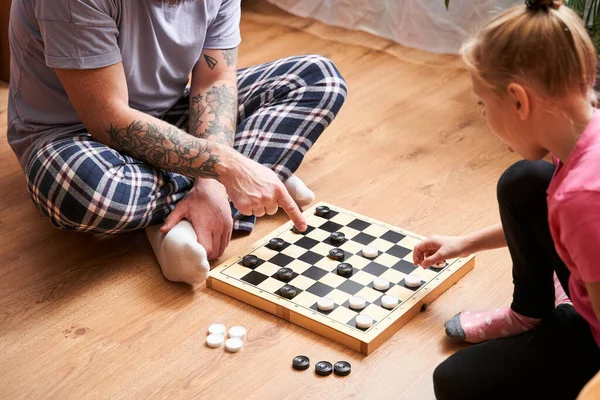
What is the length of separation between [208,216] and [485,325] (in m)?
0.58

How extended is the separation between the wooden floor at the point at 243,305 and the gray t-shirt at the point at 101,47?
269 mm

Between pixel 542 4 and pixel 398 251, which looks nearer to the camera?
pixel 542 4

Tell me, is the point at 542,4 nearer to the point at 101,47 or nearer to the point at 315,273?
the point at 315,273

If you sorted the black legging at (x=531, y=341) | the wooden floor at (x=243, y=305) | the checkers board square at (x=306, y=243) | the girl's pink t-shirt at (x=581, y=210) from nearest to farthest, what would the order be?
1. the girl's pink t-shirt at (x=581, y=210)
2. the black legging at (x=531, y=341)
3. the wooden floor at (x=243, y=305)
4. the checkers board square at (x=306, y=243)

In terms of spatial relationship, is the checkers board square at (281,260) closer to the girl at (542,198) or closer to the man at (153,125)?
the man at (153,125)

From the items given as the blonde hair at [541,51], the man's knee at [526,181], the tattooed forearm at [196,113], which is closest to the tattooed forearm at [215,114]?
the tattooed forearm at [196,113]

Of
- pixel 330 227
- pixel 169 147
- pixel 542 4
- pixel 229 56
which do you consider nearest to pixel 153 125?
pixel 169 147

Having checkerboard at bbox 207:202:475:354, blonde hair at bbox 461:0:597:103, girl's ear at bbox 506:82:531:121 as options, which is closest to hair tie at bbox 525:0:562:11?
blonde hair at bbox 461:0:597:103

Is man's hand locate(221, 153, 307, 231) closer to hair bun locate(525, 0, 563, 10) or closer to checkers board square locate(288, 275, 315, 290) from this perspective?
checkers board square locate(288, 275, 315, 290)

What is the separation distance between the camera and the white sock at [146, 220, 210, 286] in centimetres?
162

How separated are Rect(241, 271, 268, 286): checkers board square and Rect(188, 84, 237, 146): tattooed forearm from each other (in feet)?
0.97

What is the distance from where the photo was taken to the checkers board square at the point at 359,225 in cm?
179

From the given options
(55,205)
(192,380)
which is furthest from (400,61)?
(192,380)

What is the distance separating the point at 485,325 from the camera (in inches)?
57.0
